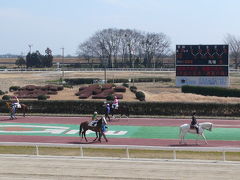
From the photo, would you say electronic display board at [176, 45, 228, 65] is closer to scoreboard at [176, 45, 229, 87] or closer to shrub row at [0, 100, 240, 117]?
→ scoreboard at [176, 45, 229, 87]

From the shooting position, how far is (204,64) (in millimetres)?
42375

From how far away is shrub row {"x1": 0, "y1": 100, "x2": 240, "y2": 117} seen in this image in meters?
33.1

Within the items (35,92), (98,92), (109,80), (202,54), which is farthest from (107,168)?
(109,80)

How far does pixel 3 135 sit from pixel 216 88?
926 inches

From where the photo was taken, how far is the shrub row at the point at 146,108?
33094 millimetres

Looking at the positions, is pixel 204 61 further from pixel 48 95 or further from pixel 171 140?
pixel 171 140

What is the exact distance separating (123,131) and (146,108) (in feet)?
23.9

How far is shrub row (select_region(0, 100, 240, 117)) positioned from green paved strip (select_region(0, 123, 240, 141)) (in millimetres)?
5276

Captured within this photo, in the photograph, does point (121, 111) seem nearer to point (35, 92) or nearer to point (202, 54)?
point (35, 92)

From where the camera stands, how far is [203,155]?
18.8 metres

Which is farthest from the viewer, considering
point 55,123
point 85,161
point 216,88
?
point 216,88

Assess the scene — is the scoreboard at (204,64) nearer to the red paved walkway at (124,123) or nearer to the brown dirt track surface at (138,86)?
the brown dirt track surface at (138,86)

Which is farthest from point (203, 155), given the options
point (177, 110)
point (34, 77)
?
point (34, 77)

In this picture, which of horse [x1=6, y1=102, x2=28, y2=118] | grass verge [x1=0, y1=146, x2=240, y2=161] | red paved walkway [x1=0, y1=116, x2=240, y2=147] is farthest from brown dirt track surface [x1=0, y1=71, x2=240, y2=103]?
grass verge [x1=0, y1=146, x2=240, y2=161]
